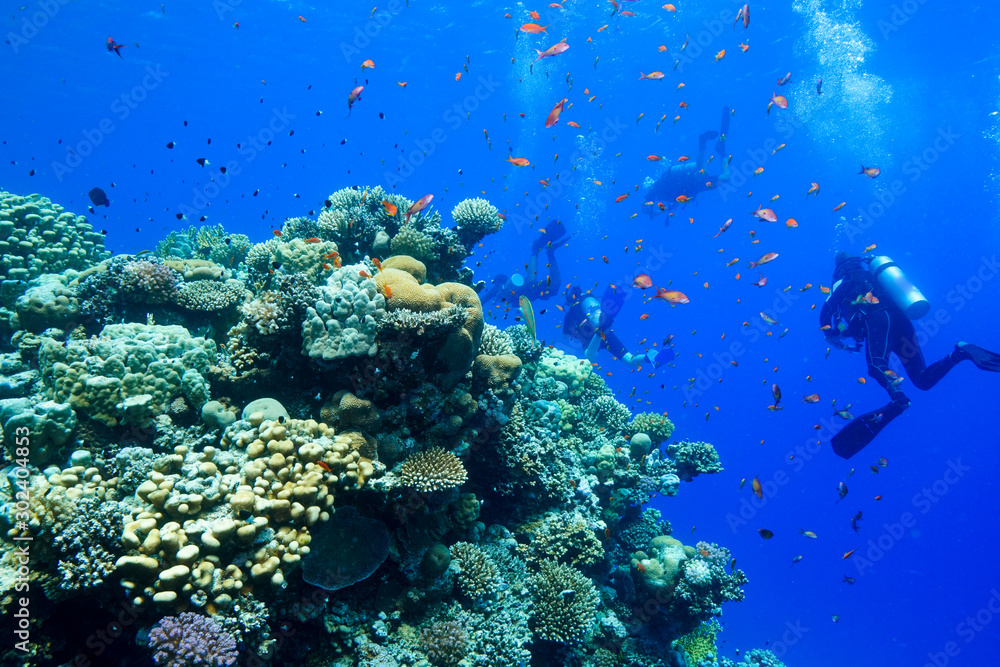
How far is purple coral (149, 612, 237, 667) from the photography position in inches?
115

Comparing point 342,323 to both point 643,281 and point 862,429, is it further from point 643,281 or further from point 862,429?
point 862,429

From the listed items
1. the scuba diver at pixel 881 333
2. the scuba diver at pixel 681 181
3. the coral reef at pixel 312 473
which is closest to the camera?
the coral reef at pixel 312 473

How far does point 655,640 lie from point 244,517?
7433 mm

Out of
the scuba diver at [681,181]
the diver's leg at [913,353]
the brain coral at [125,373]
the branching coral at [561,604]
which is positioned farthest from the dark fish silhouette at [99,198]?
the scuba diver at [681,181]

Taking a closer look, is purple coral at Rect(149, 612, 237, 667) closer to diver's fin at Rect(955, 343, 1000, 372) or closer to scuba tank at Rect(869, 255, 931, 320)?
scuba tank at Rect(869, 255, 931, 320)

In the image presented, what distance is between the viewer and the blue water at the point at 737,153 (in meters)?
35.9

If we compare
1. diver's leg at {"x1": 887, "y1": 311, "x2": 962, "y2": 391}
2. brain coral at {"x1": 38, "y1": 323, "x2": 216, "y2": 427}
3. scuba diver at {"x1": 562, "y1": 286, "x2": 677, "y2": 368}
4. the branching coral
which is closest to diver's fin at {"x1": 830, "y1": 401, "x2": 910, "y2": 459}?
diver's leg at {"x1": 887, "y1": 311, "x2": 962, "y2": 391}

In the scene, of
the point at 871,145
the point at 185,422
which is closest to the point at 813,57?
the point at 871,145

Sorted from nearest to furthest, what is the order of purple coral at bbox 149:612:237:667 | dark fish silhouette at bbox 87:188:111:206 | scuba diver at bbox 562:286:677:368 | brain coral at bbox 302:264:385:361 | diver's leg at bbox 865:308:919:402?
purple coral at bbox 149:612:237:667, brain coral at bbox 302:264:385:361, dark fish silhouette at bbox 87:188:111:206, diver's leg at bbox 865:308:919:402, scuba diver at bbox 562:286:677:368

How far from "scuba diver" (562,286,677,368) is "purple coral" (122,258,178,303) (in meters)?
14.5

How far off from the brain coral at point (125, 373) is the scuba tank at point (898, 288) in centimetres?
1738

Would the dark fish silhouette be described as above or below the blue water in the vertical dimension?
below

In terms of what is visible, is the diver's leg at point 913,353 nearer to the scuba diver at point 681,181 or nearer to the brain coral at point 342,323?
the scuba diver at point 681,181

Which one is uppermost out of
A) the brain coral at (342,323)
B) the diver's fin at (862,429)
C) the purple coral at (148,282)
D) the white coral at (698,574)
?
the diver's fin at (862,429)
